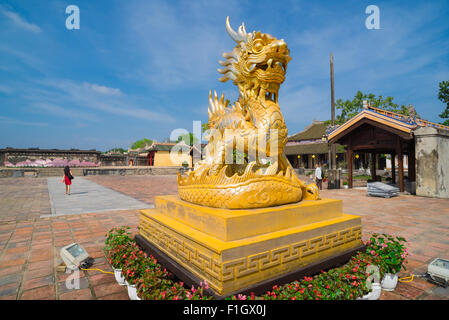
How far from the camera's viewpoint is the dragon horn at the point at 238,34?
3240 mm

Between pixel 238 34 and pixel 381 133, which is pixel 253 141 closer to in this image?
pixel 238 34

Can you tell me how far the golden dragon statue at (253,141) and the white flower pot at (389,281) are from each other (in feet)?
3.61

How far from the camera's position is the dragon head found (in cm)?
295

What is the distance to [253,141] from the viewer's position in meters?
2.94

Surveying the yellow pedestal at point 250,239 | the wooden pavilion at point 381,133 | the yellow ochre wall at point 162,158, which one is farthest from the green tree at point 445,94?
the yellow ochre wall at point 162,158

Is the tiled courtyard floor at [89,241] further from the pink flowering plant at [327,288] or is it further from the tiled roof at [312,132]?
the tiled roof at [312,132]

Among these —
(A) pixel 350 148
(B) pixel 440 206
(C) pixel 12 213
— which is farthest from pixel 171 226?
(A) pixel 350 148

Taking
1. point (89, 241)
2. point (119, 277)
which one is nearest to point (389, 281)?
point (119, 277)

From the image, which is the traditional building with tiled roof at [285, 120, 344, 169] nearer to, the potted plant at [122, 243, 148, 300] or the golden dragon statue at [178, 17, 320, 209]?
the golden dragon statue at [178, 17, 320, 209]

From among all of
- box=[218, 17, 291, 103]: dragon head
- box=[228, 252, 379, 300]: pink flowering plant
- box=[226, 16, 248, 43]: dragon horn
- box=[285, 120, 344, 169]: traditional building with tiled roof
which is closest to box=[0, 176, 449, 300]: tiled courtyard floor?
box=[228, 252, 379, 300]: pink flowering plant
